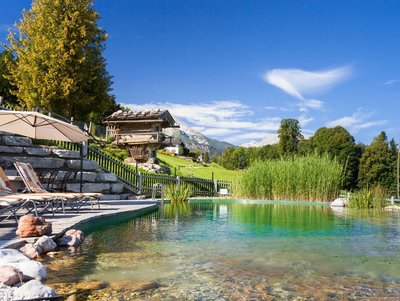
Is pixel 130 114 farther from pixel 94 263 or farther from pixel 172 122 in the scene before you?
pixel 94 263

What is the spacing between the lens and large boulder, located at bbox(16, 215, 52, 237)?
5055 mm

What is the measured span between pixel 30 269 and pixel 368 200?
13246 millimetres

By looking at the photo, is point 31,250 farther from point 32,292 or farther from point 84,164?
point 84,164

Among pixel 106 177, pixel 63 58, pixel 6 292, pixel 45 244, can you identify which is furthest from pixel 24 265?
pixel 63 58

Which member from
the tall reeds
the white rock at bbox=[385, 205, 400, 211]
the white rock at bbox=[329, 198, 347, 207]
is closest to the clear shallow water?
the white rock at bbox=[385, 205, 400, 211]

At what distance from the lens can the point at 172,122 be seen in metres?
31.3

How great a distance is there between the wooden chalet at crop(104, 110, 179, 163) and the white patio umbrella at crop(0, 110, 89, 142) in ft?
60.0

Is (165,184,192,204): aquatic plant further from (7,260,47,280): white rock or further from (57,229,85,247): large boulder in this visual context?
(7,260,47,280): white rock

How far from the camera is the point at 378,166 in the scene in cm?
4141

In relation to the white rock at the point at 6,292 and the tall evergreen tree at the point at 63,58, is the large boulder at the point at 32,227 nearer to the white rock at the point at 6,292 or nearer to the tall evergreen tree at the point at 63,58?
the white rock at the point at 6,292

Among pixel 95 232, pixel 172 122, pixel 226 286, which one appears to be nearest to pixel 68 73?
pixel 172 122

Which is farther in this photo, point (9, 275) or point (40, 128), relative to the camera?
point (40, 128)

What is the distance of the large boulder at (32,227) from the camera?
16.6ft

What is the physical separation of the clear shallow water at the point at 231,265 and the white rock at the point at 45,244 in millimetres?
328
